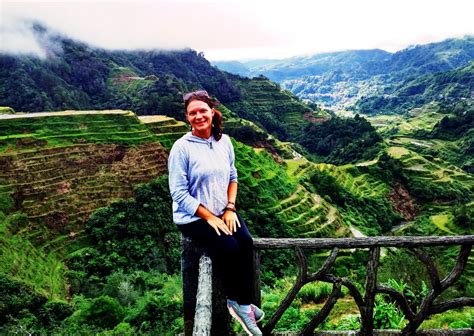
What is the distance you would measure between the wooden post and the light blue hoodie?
7.2 inches

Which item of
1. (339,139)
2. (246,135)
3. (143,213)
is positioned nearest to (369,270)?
(143,213)

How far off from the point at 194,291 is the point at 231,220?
19.0 inches

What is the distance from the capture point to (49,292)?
64.0ft

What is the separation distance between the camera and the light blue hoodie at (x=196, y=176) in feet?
7.72

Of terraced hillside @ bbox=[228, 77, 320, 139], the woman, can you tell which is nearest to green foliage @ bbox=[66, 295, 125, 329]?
the woman

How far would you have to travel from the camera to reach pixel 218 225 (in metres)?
2.31

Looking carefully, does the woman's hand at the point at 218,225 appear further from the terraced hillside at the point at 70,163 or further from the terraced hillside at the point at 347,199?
the terraced hillside at the point at 347,199

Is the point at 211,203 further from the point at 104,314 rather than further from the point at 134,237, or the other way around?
the point at 134,237

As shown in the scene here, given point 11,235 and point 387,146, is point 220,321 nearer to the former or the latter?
point 11,235

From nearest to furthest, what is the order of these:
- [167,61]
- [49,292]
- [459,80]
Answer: [49,292] < [167,61] < [459,80]

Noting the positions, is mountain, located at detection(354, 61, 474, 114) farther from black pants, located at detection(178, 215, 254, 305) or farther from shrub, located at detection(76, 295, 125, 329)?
black pants, located at detection(178, 215, 254, 305)

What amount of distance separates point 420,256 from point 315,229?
28512mm

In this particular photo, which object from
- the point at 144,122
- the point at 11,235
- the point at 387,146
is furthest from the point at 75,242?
the point at 387,146

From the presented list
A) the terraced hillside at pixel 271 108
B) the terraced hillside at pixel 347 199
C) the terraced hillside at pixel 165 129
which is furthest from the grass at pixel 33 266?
the terraced hillside at pixel 271 108
